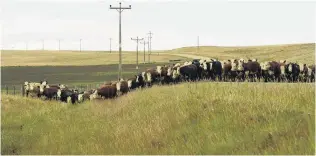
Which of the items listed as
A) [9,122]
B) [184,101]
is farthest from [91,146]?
[9,122]

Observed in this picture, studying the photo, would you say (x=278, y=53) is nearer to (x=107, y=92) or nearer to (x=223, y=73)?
(x=223, y=73)

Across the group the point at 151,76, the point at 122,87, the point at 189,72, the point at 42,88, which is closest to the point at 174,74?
the point at 189,72

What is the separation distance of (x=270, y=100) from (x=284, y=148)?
3299mm

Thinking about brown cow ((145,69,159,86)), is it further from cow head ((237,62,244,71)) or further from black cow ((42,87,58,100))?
black cow ((42,87,58,100))

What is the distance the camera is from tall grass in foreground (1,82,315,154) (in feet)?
30.9

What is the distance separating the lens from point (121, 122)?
1507 cm

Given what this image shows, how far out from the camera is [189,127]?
11547mm

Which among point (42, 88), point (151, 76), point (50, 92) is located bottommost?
→ point (50, 92)

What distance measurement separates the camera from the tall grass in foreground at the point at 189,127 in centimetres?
943

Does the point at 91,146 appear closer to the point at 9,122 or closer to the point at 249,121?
the point at 249,121

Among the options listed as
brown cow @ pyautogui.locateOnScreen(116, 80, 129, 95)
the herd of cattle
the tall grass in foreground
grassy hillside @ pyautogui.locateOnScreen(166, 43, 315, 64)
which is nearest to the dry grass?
grassy hillside @ pyautogui.locateOnScreen(166, 43, 315, 64)

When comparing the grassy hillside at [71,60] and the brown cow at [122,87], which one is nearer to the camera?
the brown cow at [122,87]

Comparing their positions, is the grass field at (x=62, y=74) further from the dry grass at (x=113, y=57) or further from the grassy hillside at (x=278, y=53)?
the dry grass at (x=113, y=57)

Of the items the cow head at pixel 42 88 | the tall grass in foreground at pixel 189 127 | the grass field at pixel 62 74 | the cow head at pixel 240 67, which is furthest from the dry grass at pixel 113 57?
the tall grass in foreground at pixel 189 127
